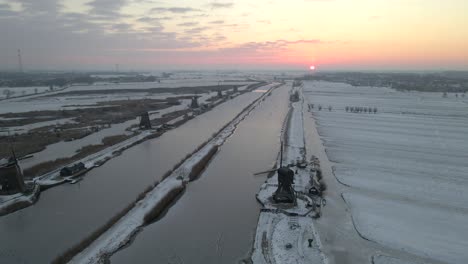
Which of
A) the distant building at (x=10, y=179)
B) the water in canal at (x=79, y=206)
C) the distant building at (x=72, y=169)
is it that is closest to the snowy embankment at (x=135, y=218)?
the water in canal at (x=79, y=206)

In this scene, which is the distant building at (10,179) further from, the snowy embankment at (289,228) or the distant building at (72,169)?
the snowy embankment at (289,228)

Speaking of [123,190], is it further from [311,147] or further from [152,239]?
[311,147]

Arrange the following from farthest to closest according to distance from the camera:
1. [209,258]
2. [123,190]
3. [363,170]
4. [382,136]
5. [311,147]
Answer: [382,136]
[311,147]
[363,170]
[123,190]
[209,258]

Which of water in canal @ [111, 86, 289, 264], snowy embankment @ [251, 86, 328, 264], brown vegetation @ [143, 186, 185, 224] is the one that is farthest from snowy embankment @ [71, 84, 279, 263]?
snowy embankment @ [251, 86, 328, 264]

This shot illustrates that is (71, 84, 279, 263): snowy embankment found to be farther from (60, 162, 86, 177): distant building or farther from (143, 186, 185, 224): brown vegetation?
(60, 162, 86, 177): distant building

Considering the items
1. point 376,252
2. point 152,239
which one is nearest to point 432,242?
point 376,252

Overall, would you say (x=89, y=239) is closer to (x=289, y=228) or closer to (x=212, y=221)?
(x=212, y=221)
